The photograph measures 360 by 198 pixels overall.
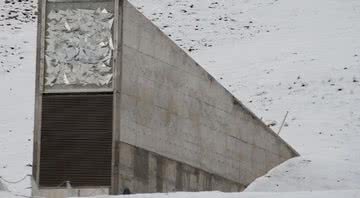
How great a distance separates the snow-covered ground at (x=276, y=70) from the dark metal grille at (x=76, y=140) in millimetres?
2755

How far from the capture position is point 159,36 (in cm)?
1794

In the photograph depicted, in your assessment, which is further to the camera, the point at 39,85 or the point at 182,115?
the point at 182,115

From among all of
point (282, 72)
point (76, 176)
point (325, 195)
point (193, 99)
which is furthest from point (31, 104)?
point (325, 195)

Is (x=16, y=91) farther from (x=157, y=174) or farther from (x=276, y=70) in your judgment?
(x=157, y=174)

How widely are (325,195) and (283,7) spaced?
22703mm

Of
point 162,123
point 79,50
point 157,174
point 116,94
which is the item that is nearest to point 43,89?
point 79,50

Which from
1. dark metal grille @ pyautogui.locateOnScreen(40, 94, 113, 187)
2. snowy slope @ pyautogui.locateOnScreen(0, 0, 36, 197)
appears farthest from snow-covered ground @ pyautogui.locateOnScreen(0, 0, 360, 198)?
dark metal grille @ pyautogui.locateOnScreen(40, 94, 113, 187)

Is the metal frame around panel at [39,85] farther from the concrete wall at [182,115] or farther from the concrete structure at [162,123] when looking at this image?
the concrete wall at [182,115]

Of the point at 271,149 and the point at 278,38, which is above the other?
the point at 278,38

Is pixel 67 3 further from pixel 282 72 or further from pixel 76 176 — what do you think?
pixel 282 72

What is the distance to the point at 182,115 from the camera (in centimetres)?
1861

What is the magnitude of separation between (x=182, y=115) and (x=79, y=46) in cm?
260

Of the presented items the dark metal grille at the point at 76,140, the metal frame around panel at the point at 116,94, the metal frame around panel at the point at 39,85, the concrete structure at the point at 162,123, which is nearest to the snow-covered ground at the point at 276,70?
the concrete structure at the point at 162,123

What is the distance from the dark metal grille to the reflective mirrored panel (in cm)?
23
